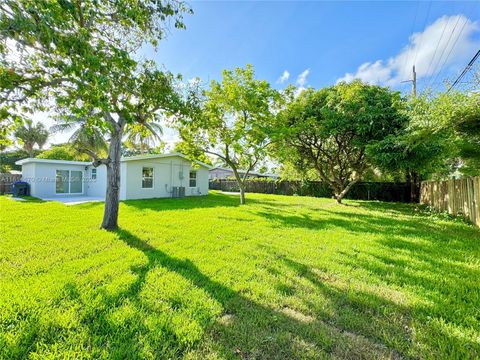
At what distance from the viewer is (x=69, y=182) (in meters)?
15.6

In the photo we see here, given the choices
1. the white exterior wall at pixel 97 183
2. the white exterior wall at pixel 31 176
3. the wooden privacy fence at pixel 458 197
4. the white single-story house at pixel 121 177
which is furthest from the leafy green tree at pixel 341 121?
the white exterior wall at pixel 31 176

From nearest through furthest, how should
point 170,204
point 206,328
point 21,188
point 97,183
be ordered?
point 206,328 → point 170,204 → point 21,188 → point 97,183

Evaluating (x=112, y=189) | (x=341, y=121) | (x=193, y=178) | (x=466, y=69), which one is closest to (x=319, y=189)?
(x=341, y=121)

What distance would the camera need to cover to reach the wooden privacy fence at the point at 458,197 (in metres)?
6.67

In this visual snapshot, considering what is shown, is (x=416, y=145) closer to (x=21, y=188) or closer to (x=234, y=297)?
(x=234, y=297)

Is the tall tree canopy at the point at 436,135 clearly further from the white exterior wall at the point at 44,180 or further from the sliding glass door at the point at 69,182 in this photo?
the white exterior wall at the point at 44,180

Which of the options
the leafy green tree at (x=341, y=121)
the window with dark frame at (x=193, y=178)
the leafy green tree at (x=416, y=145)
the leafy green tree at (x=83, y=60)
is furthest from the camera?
the window with dark frame at (x=193, y=178)

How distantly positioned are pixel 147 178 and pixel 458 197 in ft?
52.0

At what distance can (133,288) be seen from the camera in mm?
2947

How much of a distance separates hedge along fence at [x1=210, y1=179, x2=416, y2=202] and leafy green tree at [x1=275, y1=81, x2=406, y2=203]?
5.48m

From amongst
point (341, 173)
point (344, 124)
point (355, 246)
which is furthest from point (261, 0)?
point (341, 173)

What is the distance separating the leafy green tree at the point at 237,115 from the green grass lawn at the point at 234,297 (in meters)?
6.71

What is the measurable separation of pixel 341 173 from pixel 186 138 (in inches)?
404

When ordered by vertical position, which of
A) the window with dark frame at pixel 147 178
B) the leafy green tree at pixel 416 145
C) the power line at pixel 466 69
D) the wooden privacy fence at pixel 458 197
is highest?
the power line at pixel 466 69
